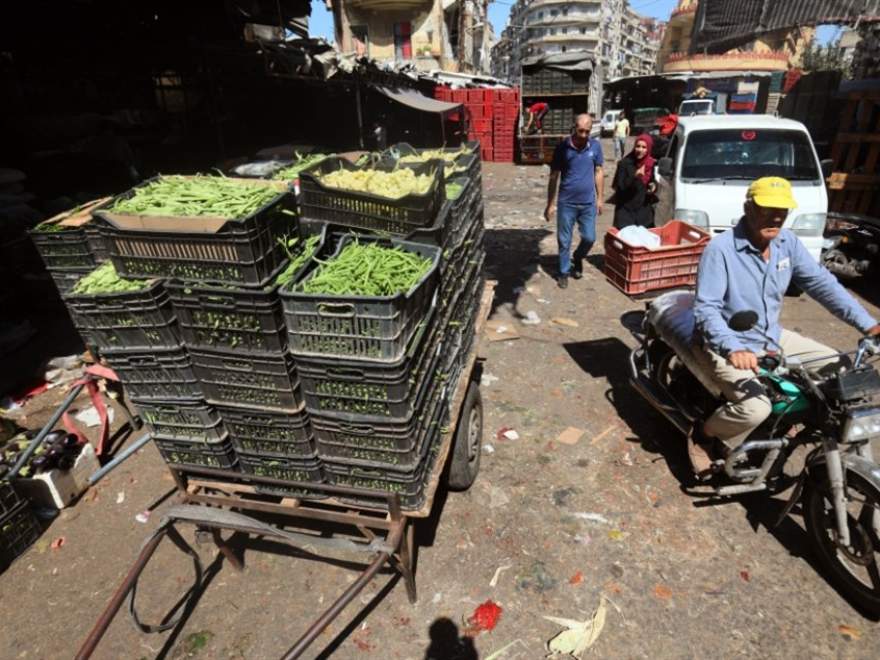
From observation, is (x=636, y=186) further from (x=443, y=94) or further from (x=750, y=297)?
(x=443, y=94)

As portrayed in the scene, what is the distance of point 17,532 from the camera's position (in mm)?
3807

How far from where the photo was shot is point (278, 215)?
2.88m

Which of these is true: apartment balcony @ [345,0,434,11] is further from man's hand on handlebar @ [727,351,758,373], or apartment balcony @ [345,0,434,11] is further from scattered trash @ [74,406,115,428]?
man's hand on handlebar @ [727,351,758,373]

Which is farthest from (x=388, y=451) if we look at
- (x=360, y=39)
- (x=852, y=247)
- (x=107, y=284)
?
(x=360, y=39)

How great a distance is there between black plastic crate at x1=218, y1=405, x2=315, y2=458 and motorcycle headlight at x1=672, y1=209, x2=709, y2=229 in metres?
6.40

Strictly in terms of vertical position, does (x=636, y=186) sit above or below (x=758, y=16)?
below

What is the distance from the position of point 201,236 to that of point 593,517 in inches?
133

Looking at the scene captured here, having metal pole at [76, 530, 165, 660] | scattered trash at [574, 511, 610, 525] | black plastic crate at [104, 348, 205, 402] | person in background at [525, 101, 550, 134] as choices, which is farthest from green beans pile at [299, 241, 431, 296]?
person in background at [525, 101, 550, 134]

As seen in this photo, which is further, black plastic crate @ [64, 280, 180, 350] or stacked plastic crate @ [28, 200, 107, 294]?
stacked plastic crate @ [28, 200, 107, 294]

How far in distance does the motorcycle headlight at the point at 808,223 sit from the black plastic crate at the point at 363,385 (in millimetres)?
6566

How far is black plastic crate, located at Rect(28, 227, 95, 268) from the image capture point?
4.79 m

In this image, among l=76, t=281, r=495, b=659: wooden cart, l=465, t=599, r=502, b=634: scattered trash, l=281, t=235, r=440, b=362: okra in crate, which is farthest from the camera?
l=465, t=599, r=502, b=634: scattered trash

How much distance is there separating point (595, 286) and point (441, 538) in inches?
222

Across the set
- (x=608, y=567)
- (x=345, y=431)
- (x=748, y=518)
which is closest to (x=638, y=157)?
(x=748, y=518)
